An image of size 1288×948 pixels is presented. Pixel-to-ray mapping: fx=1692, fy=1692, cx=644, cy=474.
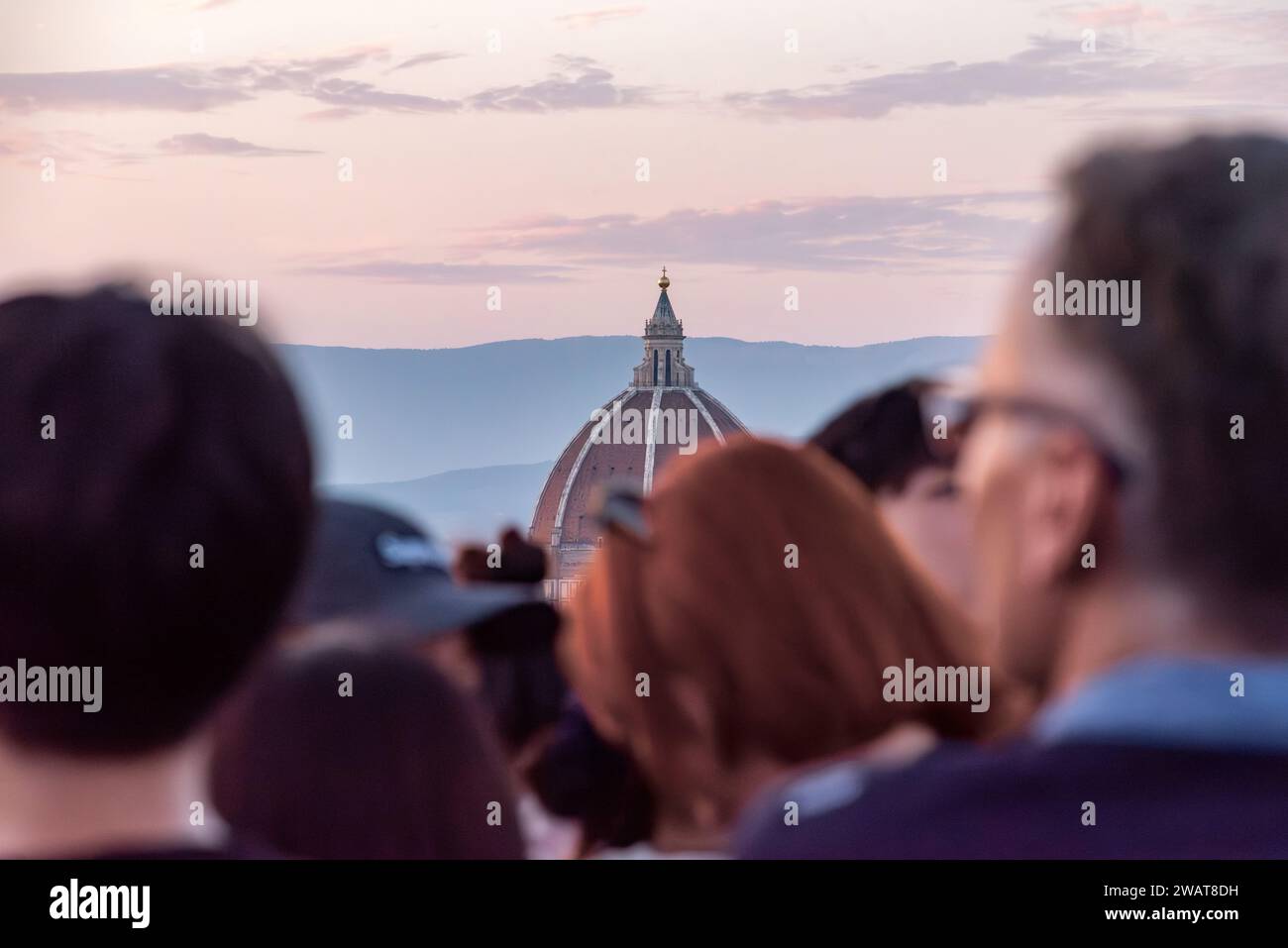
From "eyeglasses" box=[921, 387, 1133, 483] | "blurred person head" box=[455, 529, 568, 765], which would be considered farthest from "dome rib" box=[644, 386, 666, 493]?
"eyeglasses" box=[921, 387, 1133, 483]

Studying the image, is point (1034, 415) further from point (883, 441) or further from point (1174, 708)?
point (883, 441)

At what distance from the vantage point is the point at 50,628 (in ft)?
5.69

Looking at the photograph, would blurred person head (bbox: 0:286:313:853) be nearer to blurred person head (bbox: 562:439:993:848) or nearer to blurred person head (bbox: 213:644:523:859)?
blurred person head (bbox: 213:644:523:859)

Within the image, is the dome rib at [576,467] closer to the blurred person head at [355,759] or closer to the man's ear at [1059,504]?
the blurred person head at [355,759]

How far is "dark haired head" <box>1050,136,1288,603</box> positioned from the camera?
1.85m

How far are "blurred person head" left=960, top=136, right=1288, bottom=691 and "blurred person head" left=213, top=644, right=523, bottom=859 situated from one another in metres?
0.70

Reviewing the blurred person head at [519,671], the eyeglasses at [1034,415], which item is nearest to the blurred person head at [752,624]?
the eyeglasses at [1034,415]

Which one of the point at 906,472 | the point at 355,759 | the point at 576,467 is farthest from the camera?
the point at 576,467

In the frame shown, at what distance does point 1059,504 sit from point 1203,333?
25 cm

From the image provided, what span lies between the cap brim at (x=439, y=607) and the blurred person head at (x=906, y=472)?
0.78m

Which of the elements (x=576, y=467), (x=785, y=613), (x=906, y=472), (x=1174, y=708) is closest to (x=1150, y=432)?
(x=1174, y=708)

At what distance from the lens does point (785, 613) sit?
2.36 metres

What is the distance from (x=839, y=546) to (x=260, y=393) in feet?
3.11
